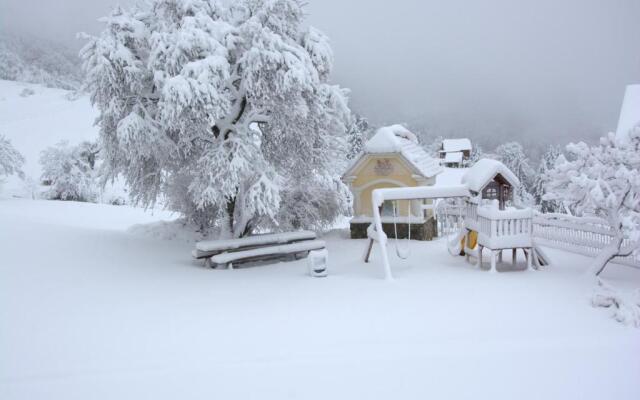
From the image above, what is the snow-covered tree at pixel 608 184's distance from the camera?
888 centimetres

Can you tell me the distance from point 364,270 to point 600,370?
6000 mm

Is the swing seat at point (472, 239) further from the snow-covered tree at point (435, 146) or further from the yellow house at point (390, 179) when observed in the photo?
the snow-covered tree at point (435, 146)

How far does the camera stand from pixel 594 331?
6.62 meters

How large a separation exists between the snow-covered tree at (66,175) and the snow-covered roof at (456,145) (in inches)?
1504

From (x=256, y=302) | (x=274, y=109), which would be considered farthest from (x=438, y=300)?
(x=274, y=109)

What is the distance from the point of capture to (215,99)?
1042cm

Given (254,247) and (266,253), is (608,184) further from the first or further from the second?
(254,247)

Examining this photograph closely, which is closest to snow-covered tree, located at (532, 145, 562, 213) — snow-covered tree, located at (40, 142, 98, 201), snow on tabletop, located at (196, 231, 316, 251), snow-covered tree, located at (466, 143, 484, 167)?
snow-covered tree, located at (466, 143, 484, 167)

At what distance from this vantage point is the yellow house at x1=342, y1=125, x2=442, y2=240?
50.9ft

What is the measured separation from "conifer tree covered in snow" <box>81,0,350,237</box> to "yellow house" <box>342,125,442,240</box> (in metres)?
2.85

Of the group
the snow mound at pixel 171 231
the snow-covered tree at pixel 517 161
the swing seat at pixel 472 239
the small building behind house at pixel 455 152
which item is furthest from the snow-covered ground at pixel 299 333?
the small building behind house at pixel 455 152

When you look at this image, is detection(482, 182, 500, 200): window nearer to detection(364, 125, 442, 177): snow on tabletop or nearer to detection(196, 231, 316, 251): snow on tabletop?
detection(364, 125, 442, 177): snow on tabletop

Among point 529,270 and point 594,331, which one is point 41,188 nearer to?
point 529,270

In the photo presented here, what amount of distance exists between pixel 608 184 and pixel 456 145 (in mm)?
43281
